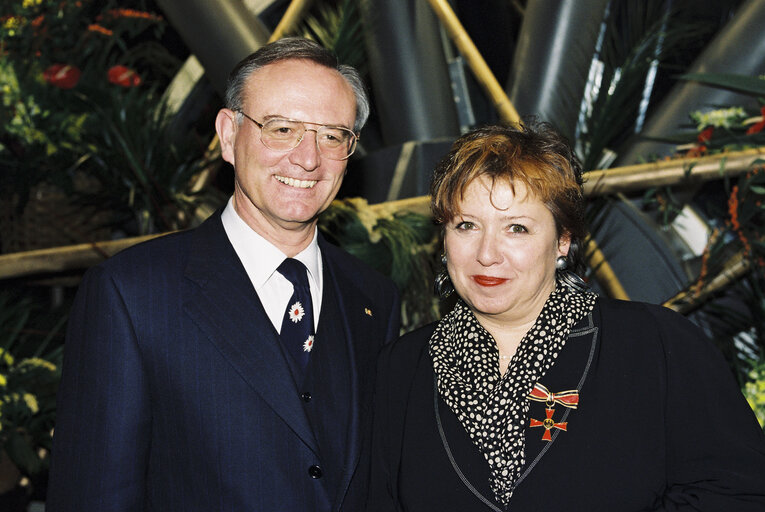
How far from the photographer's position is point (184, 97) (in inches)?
172

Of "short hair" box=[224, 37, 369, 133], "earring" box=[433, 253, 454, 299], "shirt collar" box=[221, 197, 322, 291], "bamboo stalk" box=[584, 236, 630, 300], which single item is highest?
"short hair" box=[224, 37, 369, 133]

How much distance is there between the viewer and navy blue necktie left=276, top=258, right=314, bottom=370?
1725 millimetres

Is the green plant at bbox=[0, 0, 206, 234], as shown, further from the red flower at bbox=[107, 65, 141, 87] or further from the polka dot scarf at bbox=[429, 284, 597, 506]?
the polka dot scarf at bbox=[429, 284, 597, 506]

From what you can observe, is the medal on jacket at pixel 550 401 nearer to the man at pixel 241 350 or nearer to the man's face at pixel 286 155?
the man at pixel 241 350

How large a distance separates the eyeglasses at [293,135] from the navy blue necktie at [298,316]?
261 millimetres

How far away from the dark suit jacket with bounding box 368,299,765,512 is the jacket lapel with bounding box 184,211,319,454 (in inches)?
11.5

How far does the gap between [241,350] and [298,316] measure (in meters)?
0.18

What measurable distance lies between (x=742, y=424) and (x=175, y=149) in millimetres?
2360

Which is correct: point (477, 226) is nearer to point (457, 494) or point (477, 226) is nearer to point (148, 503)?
point (457, 494)

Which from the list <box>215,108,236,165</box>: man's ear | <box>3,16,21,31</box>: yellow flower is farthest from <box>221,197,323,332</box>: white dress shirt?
<box>3,16,21,31</box>: yellow flower

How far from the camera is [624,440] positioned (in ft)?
5.04

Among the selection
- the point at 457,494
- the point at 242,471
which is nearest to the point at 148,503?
the point at 242,471

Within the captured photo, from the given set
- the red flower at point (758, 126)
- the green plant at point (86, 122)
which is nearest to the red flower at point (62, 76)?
the green plant at point (86, 122)

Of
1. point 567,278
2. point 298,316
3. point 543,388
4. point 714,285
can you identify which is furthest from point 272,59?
point 714,285
